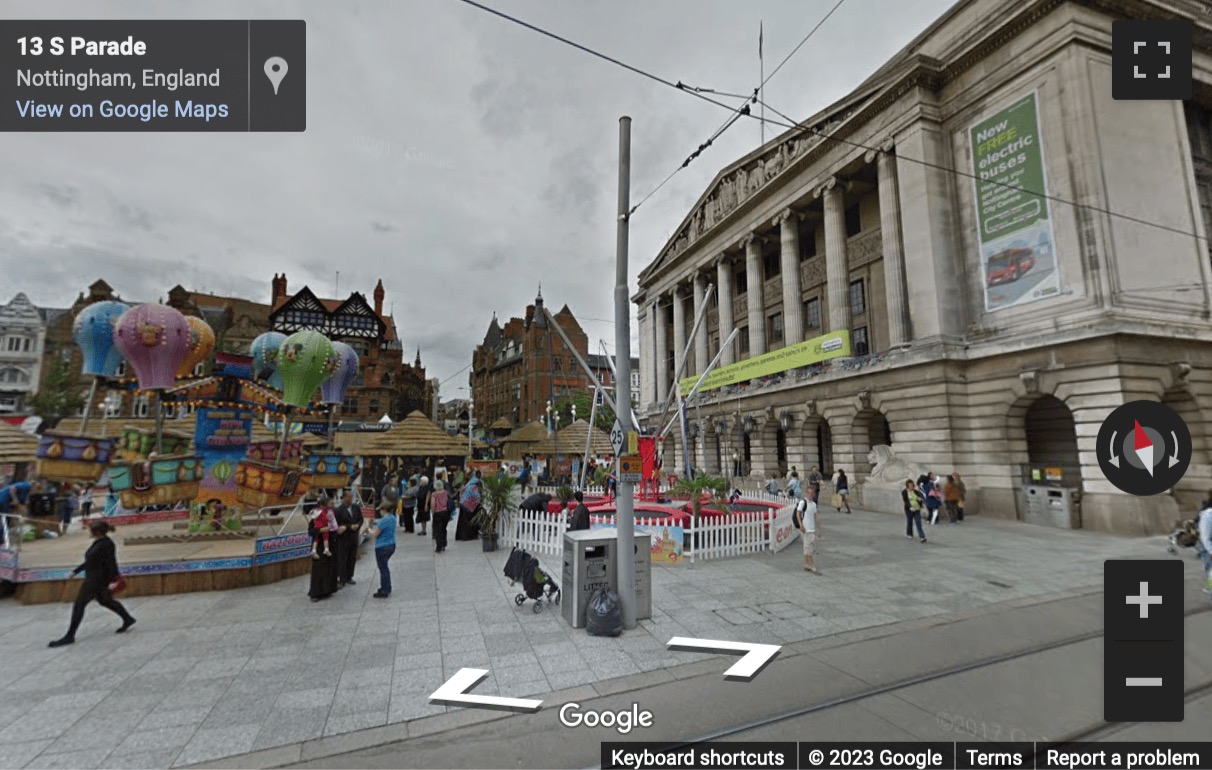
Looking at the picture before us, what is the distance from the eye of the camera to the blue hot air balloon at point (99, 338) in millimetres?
11938

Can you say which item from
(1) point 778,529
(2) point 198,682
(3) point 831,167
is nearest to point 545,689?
(2) point 198,682

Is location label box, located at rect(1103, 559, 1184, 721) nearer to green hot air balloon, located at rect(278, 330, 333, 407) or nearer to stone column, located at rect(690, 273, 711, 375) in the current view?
green hot air balloon, located at rect(278, 330, 333, 407)

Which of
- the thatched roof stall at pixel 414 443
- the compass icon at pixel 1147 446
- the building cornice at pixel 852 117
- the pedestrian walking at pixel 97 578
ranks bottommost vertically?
the pedestrian walking at pixel 97 578

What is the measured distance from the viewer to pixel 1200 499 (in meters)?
17.0

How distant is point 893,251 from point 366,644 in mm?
28012

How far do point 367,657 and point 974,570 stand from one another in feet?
39.6

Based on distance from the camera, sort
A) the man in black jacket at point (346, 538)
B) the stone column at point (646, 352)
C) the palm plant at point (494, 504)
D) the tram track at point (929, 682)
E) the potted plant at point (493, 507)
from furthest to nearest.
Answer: the stone column at point (646, 352), the palm plant at point (494, 504), the potted plant at point (493, 507), the man in black jacket at point (346, 538), the tram track at point (929, 682)

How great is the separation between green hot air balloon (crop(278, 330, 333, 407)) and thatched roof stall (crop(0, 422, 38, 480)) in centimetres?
868

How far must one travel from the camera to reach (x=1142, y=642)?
20.2 ft

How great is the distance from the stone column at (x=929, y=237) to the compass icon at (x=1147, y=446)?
8.74 m

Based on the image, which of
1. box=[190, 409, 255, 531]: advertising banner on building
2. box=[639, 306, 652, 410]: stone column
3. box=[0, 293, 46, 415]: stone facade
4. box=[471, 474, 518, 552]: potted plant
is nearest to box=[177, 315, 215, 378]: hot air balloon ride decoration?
box=[190, 409, 255, 531]: advertising banner on building

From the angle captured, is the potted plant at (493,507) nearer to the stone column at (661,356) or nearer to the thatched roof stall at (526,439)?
the thatched roof stall at (526,439)

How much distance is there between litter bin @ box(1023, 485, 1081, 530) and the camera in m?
Answer: 17.6

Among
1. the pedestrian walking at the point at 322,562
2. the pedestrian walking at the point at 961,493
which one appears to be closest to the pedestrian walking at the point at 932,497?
the pedestrian walking at the point at 961,493
